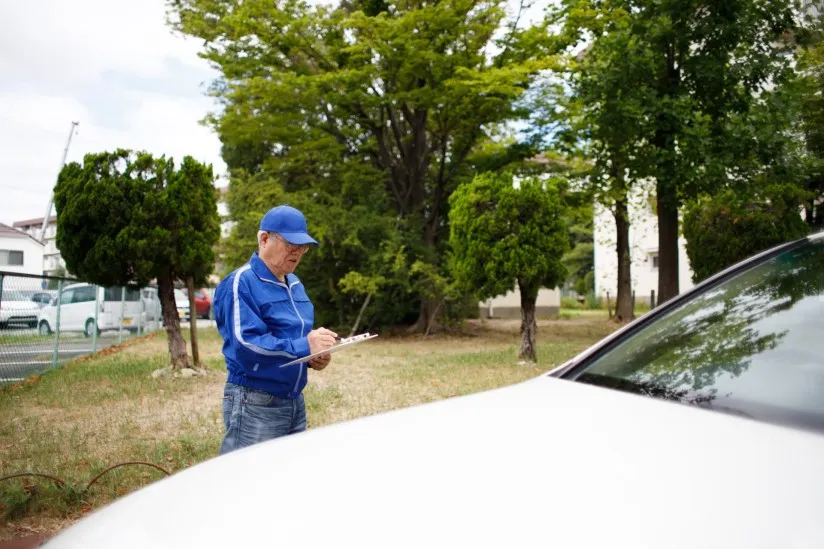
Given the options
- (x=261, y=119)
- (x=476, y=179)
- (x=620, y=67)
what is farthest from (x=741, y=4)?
(x=261, y=119)

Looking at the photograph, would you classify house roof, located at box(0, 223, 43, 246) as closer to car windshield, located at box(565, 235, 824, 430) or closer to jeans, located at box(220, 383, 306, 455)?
jeans, located at box(220, 383, 306, 455)

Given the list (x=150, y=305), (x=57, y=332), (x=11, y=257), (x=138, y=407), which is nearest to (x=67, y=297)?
(x=57, y=332)

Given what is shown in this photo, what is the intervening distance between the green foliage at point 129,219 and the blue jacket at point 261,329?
24.5 ft

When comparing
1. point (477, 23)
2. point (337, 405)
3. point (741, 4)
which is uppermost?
point (477, 23)

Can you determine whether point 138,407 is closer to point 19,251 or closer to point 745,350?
point 745,350

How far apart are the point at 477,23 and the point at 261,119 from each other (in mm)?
6204

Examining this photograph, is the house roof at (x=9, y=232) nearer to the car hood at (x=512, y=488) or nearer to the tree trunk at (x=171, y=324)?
the tree trunk at (x=171, y=324)

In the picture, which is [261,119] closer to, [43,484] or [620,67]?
[620,67]

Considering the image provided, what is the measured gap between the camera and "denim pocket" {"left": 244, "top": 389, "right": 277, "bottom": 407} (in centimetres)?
320

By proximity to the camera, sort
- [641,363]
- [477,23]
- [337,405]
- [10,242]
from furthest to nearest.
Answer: [10,242] → [477,23] → [337,405] → [641,363]

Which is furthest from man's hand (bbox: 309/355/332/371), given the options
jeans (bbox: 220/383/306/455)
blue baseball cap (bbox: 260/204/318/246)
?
blue baseball cap (bbox: 260/204/318/246)

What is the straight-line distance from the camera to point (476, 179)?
12.9 meters

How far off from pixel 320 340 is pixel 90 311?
51.0ft

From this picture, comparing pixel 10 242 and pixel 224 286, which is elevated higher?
pixel 10 242
